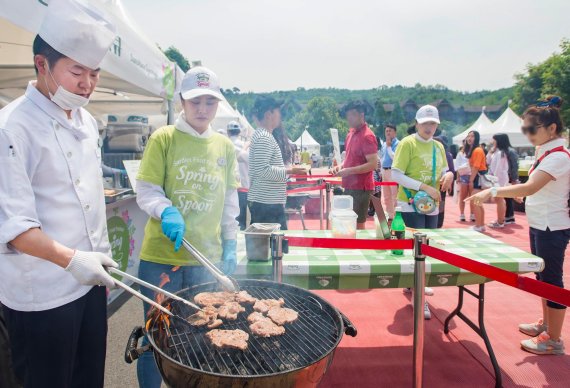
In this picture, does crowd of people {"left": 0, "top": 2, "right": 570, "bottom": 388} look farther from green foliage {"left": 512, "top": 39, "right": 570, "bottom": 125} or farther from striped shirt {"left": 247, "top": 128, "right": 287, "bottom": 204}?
green foliage {"left": 512, "top": 39, "right": 570, "bottom": 125}

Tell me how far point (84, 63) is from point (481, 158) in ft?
30.5

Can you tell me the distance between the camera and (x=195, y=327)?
1782 mm

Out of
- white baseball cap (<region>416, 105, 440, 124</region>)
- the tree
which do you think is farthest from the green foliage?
the tree

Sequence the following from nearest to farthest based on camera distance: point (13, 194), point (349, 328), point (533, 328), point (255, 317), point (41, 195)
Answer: point (13, 194) → point (41, 195) → point (349, 328) → point (255, 317) → point (533, 328)

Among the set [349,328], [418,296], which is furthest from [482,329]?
[349,328]

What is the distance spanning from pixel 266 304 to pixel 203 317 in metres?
0.36

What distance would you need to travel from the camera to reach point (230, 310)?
1896mm

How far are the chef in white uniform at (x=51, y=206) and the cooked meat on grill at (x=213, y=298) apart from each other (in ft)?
1.71

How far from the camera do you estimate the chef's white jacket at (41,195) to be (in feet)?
4.76

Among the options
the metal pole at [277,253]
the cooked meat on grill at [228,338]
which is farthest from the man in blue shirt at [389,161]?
the cooked meat on grill at [228,338]

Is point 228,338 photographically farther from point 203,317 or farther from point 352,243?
point 352,243

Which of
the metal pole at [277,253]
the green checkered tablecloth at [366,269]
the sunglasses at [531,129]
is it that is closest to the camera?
the metal pole at [277,253]

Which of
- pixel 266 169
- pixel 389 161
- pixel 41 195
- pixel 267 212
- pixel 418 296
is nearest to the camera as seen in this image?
pixel 41 195

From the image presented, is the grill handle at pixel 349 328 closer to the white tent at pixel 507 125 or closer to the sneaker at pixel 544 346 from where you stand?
the sneaker at pixel 544 346
